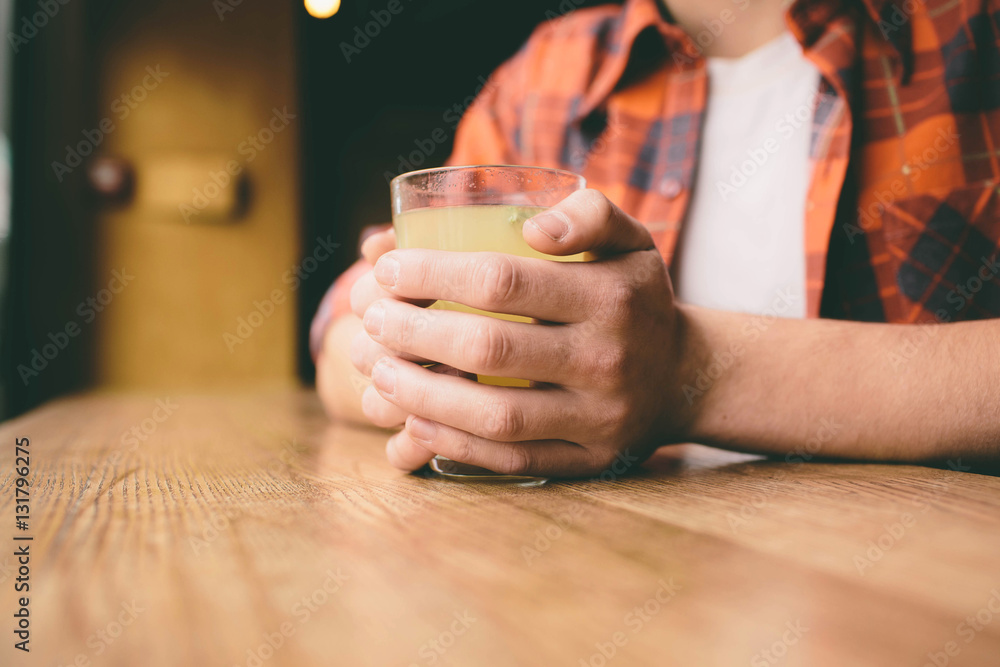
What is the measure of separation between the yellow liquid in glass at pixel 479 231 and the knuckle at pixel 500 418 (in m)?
0.06

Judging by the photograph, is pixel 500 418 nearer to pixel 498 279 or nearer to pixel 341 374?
pixel 498 279

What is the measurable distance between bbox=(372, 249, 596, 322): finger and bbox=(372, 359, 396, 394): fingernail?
0.28 feet

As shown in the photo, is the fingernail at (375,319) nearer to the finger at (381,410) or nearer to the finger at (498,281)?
the finger at (498,281)

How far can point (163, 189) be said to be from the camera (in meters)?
3.12

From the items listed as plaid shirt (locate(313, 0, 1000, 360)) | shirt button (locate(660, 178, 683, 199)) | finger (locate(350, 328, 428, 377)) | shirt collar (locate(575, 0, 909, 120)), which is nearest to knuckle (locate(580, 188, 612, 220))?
finger (locate(350, 328, 428, 377))

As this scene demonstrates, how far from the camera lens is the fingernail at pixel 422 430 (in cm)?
68

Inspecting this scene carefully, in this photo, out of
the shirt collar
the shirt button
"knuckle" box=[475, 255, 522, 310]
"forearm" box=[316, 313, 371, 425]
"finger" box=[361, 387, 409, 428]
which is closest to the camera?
"knuckle" box=[475, 255, 522, 310]

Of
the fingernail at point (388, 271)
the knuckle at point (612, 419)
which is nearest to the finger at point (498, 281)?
the fingernail at point (388, 271)

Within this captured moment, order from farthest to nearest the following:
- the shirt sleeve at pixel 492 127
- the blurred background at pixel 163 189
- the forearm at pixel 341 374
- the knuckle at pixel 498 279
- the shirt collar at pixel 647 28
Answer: the blurred background at pixel 163 189 → the shirt sleeve at pixel 492 127 → the shirt collar at pixel 647 28 → the forearm at pixel 341 374 → the knuckle at pixel 498 279

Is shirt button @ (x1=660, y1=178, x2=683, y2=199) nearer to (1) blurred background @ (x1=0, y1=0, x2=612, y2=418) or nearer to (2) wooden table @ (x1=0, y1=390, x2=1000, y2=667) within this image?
(2) wooden table @ (x1=0, y1=390, x2=1000, y2=667)

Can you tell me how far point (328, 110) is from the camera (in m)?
4.54

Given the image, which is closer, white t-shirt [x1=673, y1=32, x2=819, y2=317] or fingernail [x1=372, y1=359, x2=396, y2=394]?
fingernail [x1=372, y1=359, x2=396, y2=394]

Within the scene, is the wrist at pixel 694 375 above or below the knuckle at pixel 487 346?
below

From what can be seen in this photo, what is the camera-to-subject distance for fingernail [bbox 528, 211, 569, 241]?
63 centimetres
